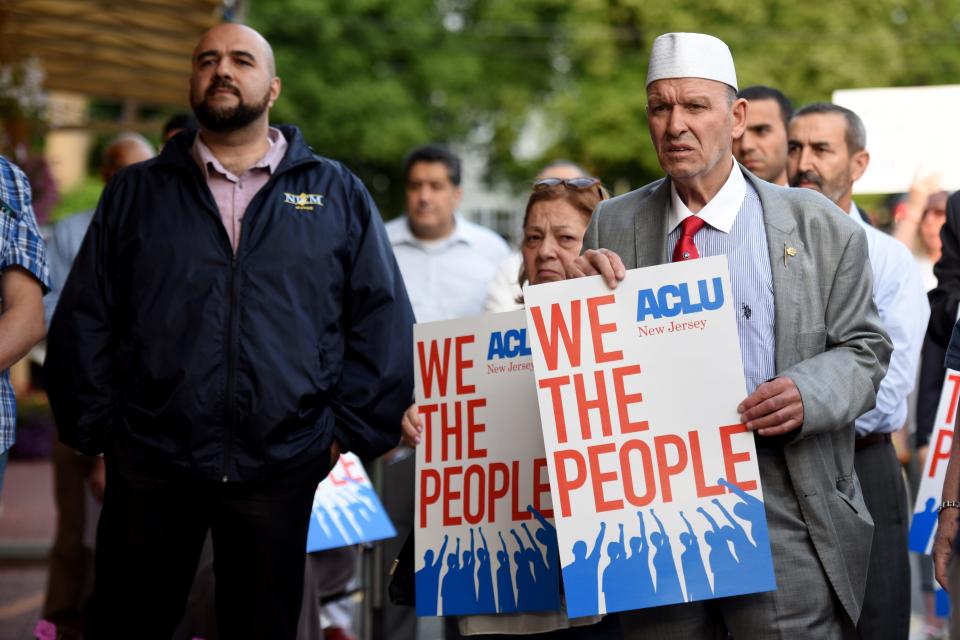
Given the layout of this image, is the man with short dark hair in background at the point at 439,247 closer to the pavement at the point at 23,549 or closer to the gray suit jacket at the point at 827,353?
the pavement at the point at 23,549

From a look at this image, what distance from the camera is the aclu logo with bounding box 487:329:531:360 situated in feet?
16.6

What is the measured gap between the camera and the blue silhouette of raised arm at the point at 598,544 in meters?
3.98

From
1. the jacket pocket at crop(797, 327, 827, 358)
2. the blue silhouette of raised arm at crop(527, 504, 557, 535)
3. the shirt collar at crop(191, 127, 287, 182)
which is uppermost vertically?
the shirt collar at crop(191, 127, 287, 182)

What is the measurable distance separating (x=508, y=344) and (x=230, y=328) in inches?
37.6

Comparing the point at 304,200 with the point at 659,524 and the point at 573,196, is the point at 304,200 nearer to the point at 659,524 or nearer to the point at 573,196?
the point at 573,196

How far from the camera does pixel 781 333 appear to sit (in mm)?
4074

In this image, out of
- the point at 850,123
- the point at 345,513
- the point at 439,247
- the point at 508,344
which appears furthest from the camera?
the point at 439,247

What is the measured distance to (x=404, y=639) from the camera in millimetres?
7652

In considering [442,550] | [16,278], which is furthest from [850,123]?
[16,278]

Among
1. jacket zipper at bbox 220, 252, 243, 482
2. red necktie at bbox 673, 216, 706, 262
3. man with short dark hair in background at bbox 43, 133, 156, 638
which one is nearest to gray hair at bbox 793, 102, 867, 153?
red necktie at bbox 673, 216, 706, 262

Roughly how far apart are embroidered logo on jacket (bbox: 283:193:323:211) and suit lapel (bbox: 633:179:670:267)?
1314mm

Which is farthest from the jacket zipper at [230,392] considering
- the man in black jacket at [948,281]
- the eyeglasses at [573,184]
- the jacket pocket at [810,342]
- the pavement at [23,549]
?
the pavement at [23,549]

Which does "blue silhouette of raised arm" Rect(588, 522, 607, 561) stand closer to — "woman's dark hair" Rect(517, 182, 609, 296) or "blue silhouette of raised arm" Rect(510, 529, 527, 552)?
"blue silhouette of raised arm" Rect(510, 529, 527, 552)

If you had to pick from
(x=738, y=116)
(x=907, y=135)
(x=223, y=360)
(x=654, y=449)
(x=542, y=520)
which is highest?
(x=907, y=135)
